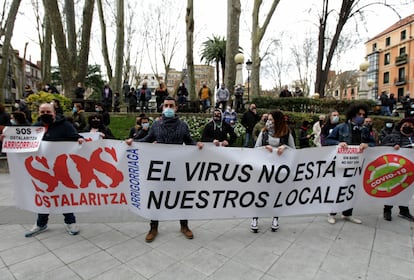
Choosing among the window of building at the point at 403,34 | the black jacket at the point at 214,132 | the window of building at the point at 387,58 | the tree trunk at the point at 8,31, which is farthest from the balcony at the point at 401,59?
the tree trunk at the point at 8,31

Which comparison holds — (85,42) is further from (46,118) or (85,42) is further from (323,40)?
(323,40)

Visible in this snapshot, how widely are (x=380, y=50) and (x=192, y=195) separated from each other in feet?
232

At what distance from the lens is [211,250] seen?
3287mm

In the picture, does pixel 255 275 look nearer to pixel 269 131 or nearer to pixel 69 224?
pixel 269 131

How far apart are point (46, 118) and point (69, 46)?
13.4m

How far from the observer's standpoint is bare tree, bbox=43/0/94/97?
12922 mm

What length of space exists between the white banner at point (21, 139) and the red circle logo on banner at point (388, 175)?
4.69 m

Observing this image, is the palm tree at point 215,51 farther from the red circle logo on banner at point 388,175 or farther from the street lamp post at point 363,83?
the red circle logo on banner at point 388,175

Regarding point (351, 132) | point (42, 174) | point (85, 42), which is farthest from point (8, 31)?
point (351, 132)

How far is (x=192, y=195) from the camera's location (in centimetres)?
356

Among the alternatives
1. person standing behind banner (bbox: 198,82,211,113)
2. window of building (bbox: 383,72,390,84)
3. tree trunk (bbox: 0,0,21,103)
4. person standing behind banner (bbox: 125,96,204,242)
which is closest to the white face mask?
person standing behind banner (bbox: 125,96,204,242)

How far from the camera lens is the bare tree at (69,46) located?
12.9 m

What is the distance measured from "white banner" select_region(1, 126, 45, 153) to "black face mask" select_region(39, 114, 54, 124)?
0.12 m

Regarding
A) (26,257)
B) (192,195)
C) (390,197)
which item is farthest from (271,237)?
(26,257)
